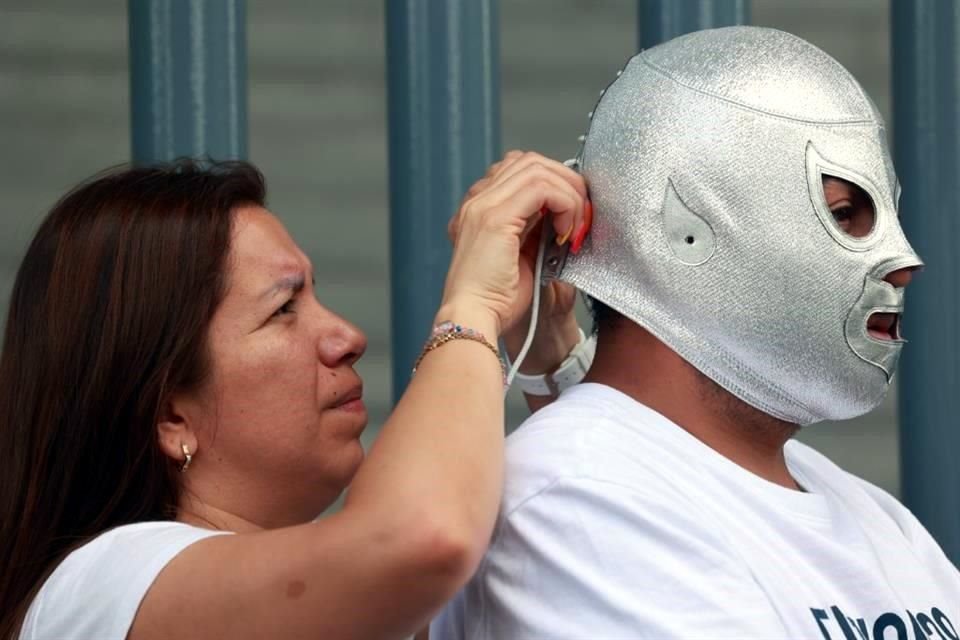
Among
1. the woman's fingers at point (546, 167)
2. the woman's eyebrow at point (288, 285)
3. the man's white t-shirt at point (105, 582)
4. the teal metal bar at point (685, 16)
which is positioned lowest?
the man's white t-shirt at point (105, 582)

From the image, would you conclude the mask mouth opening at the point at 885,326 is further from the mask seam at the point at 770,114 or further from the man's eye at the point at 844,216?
the mask seam at the point at 770,114

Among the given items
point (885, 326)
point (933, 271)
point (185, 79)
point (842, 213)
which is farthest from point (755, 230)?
point (185, 79)

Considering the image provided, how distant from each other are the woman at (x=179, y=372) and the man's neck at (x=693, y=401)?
0.15 m

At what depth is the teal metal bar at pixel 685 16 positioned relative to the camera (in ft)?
9.25

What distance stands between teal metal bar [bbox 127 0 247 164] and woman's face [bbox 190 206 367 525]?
529 millimetres

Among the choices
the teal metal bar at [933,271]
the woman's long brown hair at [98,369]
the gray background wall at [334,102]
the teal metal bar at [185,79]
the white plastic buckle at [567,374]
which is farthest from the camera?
the gray background wall at [334,102]

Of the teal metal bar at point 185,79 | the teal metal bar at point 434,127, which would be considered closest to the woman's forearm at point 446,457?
the teal metal bar at point 434,127

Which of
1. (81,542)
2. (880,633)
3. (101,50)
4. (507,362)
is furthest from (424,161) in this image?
(101,50)

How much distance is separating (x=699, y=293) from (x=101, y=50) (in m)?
2.19

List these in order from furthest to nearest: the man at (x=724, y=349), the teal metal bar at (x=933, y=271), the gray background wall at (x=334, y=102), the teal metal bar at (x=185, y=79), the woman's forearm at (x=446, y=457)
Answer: the gray background wall at (x=334, y=102), the teal metal bar at (x=933, y=271), the teal metal bar at (x=185, y=79), the man at (x=724, y=349), the woman's forearm at (x=446, y=457)

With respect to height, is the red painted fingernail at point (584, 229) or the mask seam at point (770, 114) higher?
the mask seam at point (770, 114)

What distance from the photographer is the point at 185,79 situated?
2.75m

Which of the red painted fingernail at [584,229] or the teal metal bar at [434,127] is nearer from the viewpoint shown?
the red painted fingernail at [584,229]

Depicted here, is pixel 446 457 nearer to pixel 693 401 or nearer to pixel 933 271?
pixel 693 401
